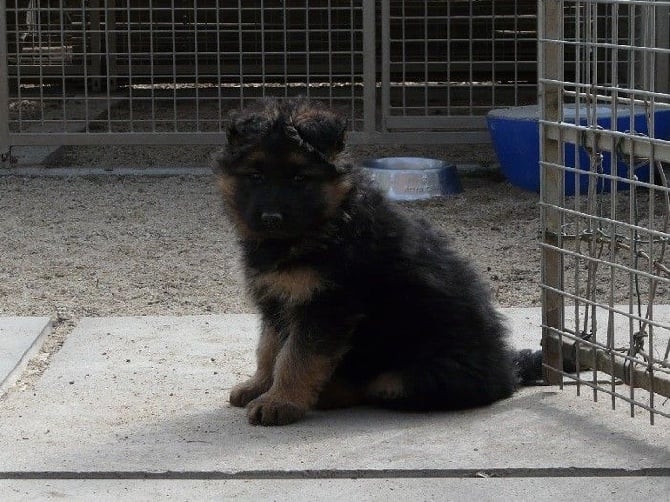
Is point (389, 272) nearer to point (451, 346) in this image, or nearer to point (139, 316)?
point (451, 346)

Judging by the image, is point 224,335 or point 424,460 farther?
point 224,335

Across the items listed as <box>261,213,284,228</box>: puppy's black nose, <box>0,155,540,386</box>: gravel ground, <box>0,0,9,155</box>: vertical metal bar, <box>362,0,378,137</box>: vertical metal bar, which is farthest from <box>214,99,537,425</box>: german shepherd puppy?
<box>0,0,9,155</box>: vertical metal bar

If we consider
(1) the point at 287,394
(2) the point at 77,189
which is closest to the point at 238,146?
(1) the point at 287,394

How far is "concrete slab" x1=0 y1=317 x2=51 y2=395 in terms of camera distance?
4696mm

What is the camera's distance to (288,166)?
13.4 ft

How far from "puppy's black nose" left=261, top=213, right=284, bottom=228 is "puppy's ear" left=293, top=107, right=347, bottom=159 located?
0.26 m

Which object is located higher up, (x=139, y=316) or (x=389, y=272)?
(x=389, y=272)

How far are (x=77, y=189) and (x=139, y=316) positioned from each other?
386 cm

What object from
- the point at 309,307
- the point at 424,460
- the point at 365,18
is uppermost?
the point at 365,18

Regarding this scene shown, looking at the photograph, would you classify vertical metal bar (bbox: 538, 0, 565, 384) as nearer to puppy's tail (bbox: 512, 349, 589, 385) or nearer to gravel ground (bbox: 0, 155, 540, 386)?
puppy's tail (bbox: 512, 349, 589, 385)

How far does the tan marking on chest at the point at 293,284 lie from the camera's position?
4.06 meters

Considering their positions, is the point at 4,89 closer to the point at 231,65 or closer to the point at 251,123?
the point at 231,65

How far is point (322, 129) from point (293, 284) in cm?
53

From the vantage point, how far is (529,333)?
17.3ft
